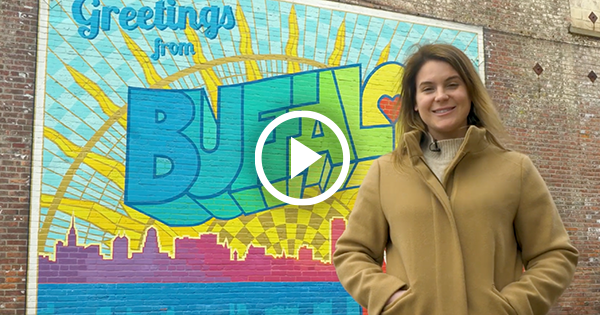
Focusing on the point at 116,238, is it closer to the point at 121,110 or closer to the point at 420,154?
the point at 121,110

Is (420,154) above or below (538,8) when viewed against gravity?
below

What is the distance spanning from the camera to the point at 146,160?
7863 millimetres

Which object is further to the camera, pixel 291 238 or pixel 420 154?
pixel 291 238

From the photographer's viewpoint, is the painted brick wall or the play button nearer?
the play button

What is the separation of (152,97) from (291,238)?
2565 mm

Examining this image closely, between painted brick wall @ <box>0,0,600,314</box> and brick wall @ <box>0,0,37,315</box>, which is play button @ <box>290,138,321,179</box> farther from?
brick wall @ <box>0,0,37,315</box>

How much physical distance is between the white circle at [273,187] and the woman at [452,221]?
241 inches

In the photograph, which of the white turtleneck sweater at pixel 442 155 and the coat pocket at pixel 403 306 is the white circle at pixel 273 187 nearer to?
the white turtleneck sweater at pixel 442 155

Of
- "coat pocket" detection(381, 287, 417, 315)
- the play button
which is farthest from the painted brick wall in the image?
"coat pocket" detection(381, 287, 417, 315)

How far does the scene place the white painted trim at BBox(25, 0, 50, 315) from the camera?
7.21 m

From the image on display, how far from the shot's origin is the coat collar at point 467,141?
2.13 metres

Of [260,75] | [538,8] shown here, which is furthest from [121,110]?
[538,8]

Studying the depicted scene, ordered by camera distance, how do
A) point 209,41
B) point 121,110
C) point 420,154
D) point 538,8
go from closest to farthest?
point 420,154 < point 121,110 < point 209,41 < point 538,8

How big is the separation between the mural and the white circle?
2.9 inches
